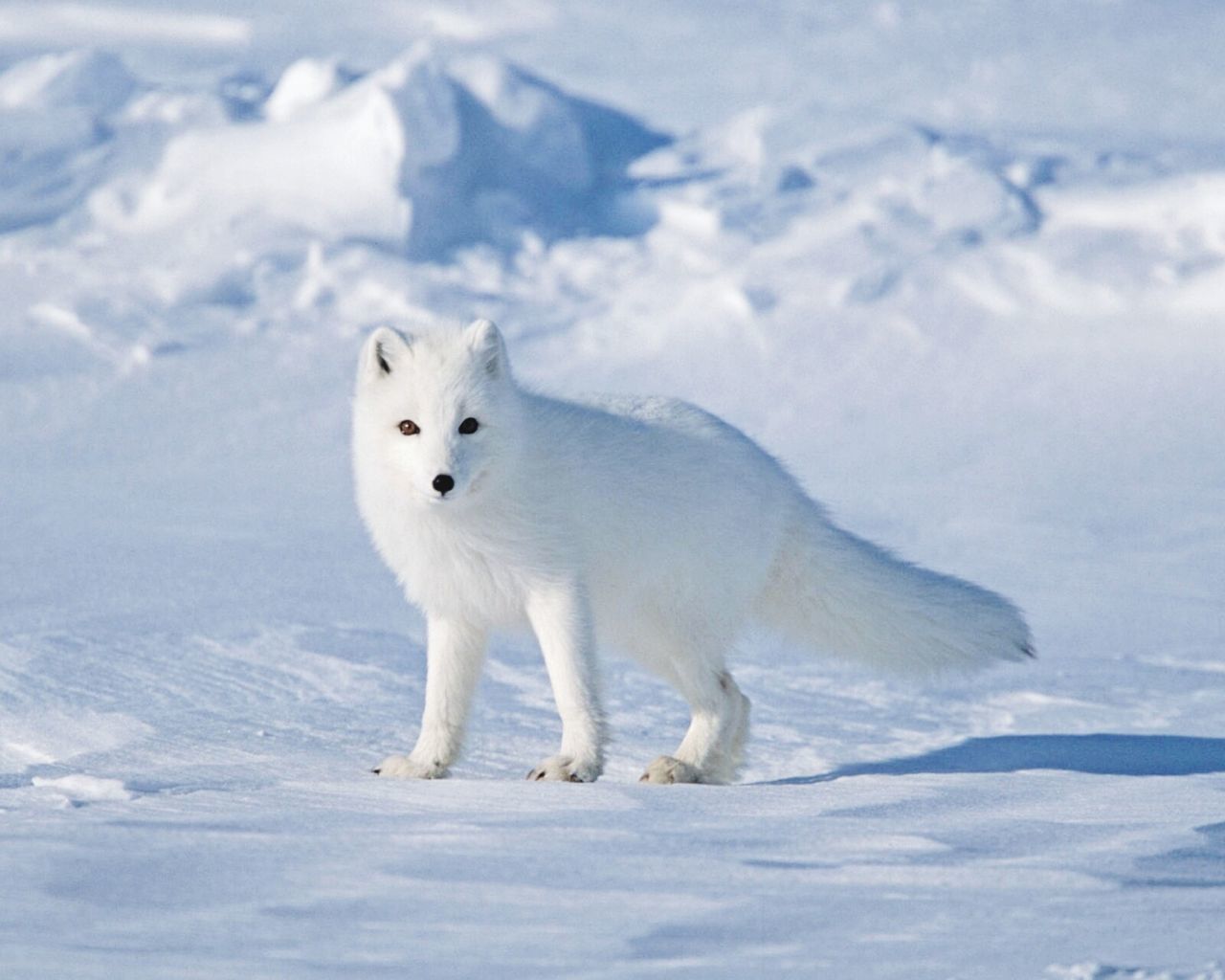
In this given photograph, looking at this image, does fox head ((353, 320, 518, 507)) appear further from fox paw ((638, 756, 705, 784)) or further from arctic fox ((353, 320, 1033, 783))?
fox paw ((638, 756, 705, 784))

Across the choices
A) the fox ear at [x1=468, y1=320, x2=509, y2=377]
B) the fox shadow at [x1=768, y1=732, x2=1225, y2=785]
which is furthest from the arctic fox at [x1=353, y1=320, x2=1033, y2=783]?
the fox shadow at [x1=768, y1=732, x2=1225, y2=785]

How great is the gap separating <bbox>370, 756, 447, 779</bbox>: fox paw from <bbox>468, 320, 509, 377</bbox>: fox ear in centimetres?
75

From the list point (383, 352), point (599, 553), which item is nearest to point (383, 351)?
point (383, 352)

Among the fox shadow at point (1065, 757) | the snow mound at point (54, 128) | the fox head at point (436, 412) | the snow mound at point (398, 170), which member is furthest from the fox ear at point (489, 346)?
the snow mound at point (54, 128)

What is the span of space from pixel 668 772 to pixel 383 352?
0.98 m

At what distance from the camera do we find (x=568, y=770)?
108 inches

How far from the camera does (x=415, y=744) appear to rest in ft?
10.3

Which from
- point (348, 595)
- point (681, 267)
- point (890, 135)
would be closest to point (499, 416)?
point (348, 595)

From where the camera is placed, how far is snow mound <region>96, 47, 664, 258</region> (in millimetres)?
8438

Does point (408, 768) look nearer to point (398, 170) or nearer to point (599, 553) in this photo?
point (599, 553)

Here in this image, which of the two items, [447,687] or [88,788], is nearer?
[88,788]

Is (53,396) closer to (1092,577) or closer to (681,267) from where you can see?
(681,267)

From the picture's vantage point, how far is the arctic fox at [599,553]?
2795 mm

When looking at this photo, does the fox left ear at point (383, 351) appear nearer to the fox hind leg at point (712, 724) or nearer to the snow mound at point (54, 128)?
the fox hind leg at point (712, 724)
